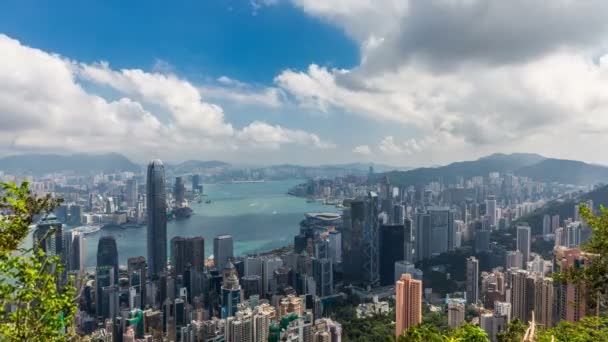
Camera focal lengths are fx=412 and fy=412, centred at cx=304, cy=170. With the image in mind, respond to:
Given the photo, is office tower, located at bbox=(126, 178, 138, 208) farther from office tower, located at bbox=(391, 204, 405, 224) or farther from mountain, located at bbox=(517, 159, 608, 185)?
mountain, located at bbox=(517, 159, 608, 185)

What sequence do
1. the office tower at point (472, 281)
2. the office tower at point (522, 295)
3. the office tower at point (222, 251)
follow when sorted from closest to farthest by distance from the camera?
the office tower at point (522, 295) → the office tower at point (472, 281) → the office tower at point (222, 251)

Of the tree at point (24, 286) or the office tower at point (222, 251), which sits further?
the office tower at point (222, 251)

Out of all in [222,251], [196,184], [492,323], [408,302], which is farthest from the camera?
[196,184]

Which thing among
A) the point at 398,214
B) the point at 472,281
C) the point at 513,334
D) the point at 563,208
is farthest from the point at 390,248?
the point at 513,334

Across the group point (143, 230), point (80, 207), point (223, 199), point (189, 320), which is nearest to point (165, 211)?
point (143, 230)

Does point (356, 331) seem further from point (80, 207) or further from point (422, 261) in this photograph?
point (80, 207)

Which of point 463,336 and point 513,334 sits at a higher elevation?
point 463,336

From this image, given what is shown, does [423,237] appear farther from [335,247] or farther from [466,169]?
[466,169]

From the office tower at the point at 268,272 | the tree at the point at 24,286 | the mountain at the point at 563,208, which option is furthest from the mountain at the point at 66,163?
the mountain at the point at 563,208

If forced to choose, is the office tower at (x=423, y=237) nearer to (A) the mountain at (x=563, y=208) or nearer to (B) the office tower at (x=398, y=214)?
(B) the office tower at (x=398, y=214)
